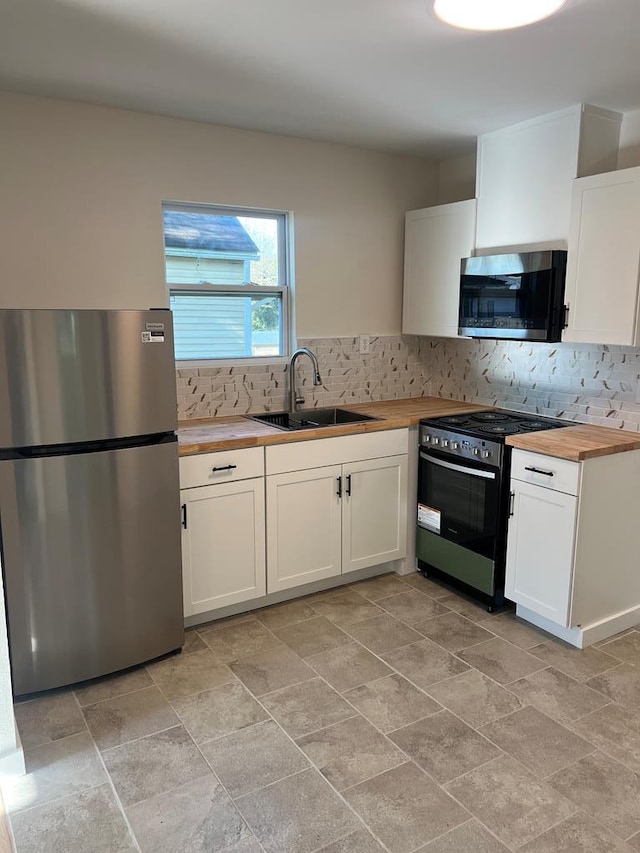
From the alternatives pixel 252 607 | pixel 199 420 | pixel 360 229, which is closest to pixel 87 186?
pixel 199 420

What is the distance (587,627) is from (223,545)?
65.8 inches

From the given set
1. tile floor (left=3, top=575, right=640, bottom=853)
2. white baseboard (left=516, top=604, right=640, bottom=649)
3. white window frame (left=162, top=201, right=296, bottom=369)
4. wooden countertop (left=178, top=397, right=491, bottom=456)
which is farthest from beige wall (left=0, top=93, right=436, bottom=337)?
white baseboard (left=516, top=604, right=640, bottom=649)

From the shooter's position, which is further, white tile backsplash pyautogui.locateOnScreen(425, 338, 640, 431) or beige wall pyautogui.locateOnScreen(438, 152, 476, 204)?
beige wall pyautogui.locateOnScreen(438, 152, 476, 204)

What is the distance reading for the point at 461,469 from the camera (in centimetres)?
316

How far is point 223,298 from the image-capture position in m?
3.45

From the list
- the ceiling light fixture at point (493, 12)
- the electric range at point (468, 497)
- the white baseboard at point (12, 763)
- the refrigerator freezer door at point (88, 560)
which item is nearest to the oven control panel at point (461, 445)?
the electric range at point (468, 497)

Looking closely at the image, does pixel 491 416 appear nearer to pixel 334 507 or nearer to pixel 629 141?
pixel 334 507

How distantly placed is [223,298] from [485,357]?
63.9 inches

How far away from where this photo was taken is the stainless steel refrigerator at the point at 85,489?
7.20 feet

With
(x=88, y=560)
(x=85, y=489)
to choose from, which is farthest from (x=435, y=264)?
(x=88, y=560)

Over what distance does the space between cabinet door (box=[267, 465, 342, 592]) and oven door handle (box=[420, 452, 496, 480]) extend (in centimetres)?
52

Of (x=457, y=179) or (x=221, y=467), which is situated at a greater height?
(x=457, y=179)

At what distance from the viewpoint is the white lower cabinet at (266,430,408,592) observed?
3056mm

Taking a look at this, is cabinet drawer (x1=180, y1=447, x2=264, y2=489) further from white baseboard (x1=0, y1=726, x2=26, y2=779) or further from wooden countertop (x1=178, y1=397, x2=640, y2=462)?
white baseboard (x1=0, y1=726, x2=26, y2=779)
